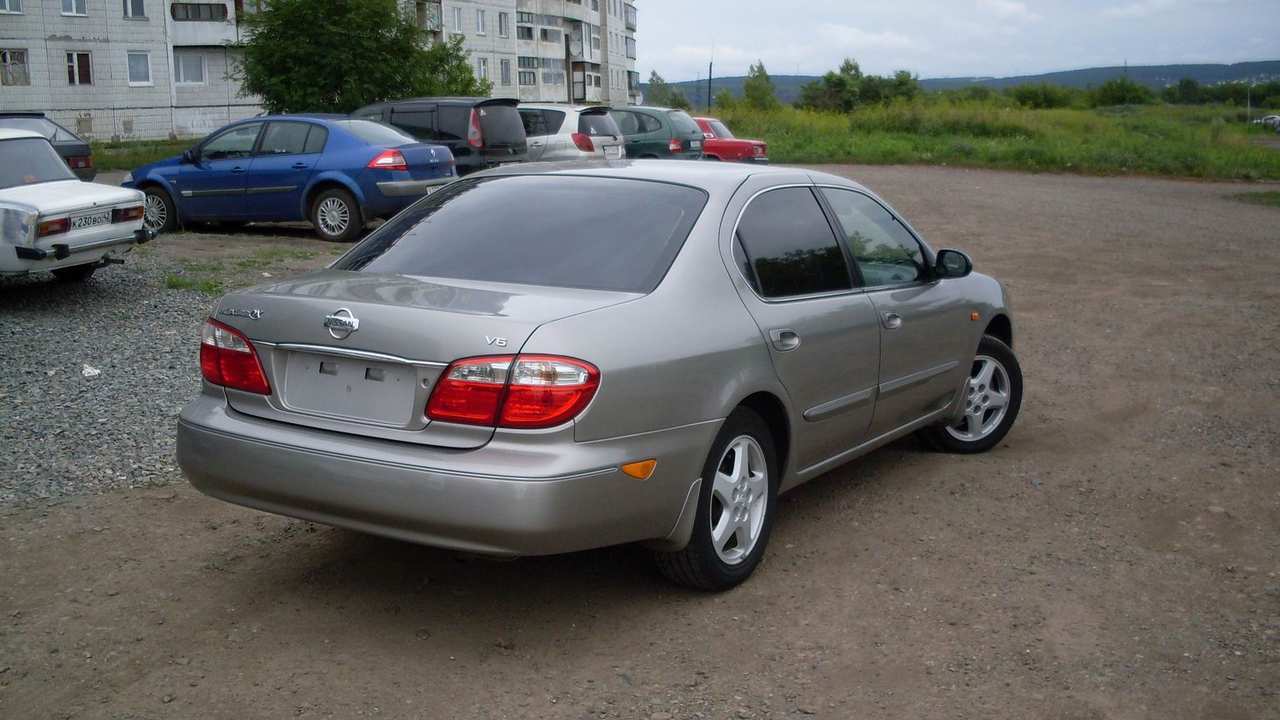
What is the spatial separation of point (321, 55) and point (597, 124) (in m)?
7.88

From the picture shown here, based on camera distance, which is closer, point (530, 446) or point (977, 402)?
point (530, 446)

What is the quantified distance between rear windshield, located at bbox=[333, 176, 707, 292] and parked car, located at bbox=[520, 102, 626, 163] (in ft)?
49.2

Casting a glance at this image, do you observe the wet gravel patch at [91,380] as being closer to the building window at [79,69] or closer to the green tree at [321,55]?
the green tree at [321,55]

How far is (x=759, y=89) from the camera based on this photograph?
83.8 meters

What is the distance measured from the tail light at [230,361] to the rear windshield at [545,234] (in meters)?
0.63

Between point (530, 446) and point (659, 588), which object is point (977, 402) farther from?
point (530, 446)

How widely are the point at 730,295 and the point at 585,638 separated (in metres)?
1.36

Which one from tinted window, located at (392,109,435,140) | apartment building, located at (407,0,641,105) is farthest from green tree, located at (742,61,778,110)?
tinted window, located at (392,109,435,140)

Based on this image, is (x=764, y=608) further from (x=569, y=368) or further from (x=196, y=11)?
(x=196, y=11)

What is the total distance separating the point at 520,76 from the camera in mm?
76625

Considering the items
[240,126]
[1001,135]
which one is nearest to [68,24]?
[1001,135]

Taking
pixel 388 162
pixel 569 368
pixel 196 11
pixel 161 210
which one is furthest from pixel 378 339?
pixel 196 11

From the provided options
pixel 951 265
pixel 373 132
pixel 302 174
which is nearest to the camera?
pixel 951 265

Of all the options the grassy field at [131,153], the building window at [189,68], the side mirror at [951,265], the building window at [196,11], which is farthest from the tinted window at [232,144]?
the building window at [196,11]
